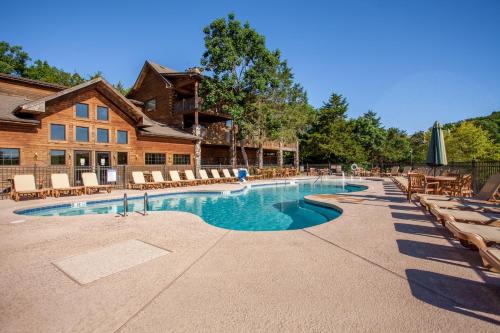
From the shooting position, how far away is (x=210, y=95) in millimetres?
21234

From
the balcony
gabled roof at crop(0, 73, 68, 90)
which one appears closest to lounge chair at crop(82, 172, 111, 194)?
gabled roof at crop(0, 73, 68, 90)

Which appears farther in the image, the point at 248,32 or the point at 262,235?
the point at 248,32

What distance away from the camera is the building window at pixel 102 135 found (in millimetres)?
16406

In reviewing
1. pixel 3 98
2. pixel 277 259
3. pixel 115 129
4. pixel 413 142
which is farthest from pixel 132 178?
pixel 413 142

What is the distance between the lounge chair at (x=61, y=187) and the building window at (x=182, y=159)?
846 cm

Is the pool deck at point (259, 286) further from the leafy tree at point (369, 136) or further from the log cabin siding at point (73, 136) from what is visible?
the leafy tree at point (369, 136)

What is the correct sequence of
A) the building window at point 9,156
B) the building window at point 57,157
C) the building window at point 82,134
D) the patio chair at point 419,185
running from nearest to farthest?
the patio chair at point 419,185, the building window at point 9,156, the building window at point 57,157, the building window at point 82,134

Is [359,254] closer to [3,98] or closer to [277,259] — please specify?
[277,259]

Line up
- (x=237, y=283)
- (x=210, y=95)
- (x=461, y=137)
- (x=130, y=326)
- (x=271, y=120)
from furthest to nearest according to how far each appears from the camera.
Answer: (x=461, y=137) → (x=271, y=120) → (x=210, y=95) → (x=237, y=283) → (x=130, y=326)

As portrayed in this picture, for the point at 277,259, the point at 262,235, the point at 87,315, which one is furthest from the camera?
the point at 262,235

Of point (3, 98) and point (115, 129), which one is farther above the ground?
point (3, 98)

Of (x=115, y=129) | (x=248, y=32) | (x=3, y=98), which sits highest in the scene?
(x=248, y=32)

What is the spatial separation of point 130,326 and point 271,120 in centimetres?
2319

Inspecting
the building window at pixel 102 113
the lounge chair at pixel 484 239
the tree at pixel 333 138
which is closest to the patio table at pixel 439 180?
the lounge chair at pixel 484 239
